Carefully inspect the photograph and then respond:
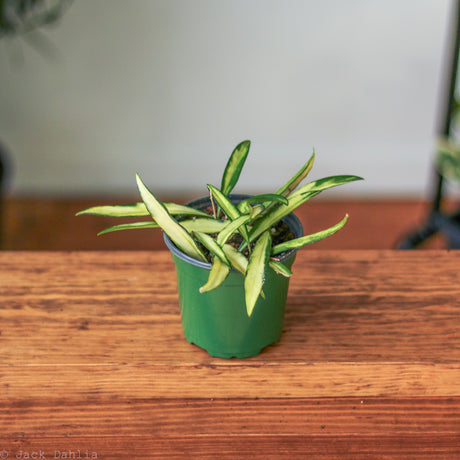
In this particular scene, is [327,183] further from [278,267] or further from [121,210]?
[121,210]

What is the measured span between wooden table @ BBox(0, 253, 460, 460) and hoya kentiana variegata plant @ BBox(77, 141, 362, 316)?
152 millimetres

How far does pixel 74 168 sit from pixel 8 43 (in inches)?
24.7

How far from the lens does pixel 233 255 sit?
63 centimetres

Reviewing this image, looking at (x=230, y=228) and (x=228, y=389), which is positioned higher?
(x=230, y=228)

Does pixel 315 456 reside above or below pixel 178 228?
below

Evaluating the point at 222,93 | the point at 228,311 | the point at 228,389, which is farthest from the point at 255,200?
the point at 222,93

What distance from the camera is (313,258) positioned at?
93 cm

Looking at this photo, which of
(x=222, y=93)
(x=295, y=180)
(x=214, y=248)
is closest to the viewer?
(x=214, y=248)

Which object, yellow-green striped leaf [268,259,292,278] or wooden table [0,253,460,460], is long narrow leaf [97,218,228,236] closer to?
yellow-green striped leaf [268,259,292,278]

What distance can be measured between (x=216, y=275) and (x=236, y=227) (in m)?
0.06

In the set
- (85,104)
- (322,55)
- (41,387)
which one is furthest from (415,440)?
(85,104)

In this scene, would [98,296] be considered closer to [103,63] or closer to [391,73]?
[103,63]

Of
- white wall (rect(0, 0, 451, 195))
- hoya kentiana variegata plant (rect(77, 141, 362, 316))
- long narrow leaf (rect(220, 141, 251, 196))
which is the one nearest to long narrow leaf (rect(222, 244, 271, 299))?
hoya kentiana variegata plant (rect(77, 141, 362, 316))

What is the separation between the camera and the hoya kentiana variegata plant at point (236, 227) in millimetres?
604
